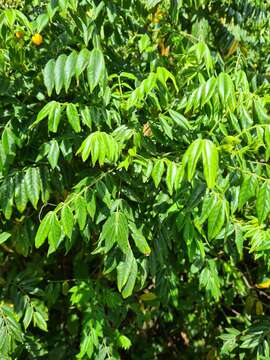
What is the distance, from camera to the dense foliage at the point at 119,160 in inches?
66.1

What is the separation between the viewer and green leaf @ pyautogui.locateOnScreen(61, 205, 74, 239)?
1.63 metres

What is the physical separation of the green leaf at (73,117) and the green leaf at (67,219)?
294 mm

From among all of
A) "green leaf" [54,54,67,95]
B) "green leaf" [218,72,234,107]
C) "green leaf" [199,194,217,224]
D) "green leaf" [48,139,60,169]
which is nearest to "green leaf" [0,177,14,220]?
"green leaf" [48,139,60,169]

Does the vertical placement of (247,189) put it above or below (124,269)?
above

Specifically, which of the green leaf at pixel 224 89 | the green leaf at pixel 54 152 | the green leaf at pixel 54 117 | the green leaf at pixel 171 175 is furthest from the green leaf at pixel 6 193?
the green leaf at pixel 224 89

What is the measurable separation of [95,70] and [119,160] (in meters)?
0.35

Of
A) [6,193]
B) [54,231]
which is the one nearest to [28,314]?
[6,193]

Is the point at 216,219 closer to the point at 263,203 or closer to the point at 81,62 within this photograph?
the point at 263,203

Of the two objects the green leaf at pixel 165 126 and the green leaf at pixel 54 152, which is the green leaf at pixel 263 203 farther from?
the green leaf at pixel 54 152

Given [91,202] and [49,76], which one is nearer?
[91,202]

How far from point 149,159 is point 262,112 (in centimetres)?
46

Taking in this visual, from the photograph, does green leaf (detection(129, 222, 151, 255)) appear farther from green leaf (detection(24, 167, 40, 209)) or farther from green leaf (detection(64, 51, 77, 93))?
green leaf (detection(64, 51, 77, 93))

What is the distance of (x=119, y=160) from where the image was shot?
184 cm

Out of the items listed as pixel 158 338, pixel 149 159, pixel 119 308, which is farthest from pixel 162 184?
pixel 158 338
